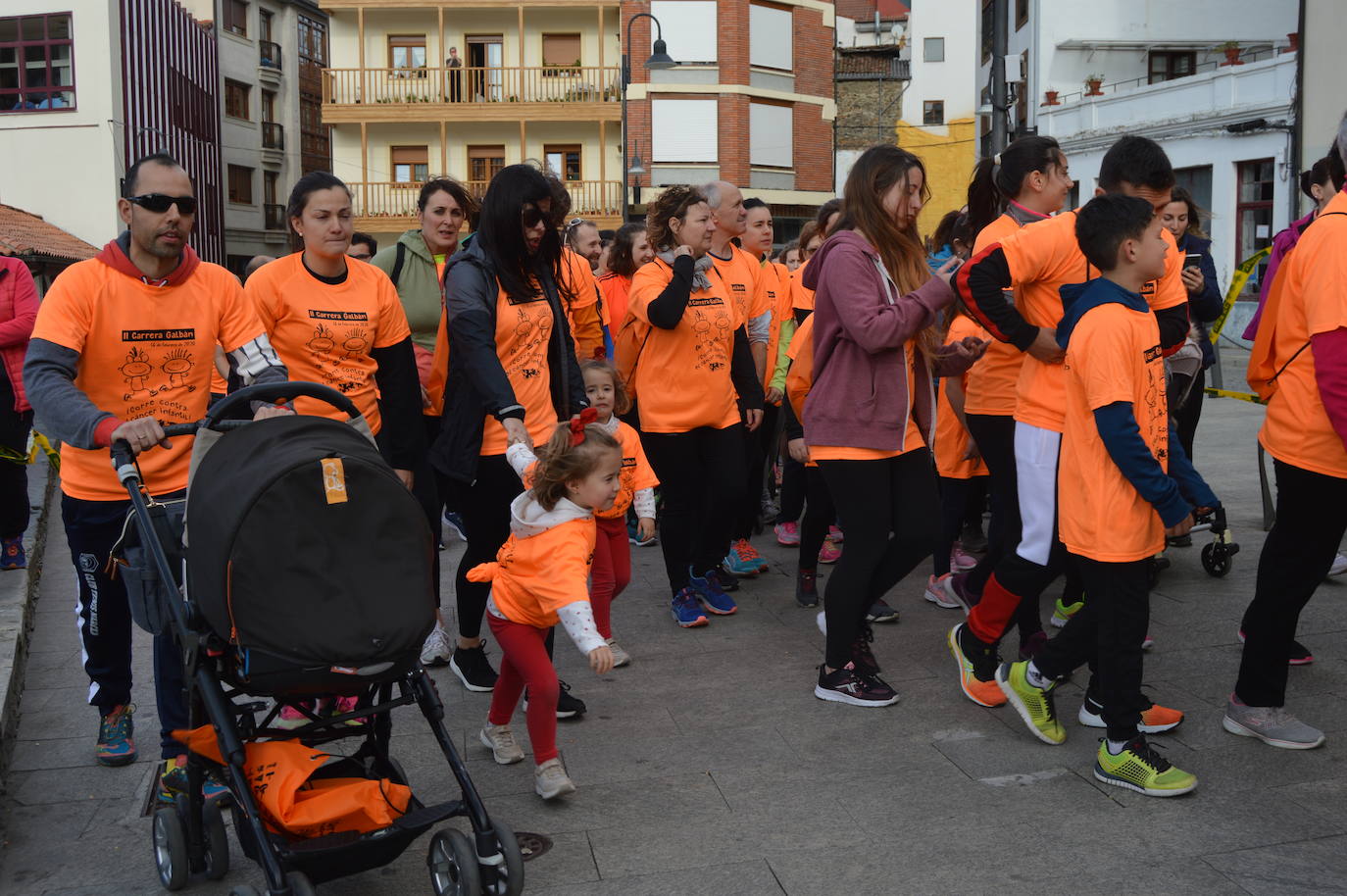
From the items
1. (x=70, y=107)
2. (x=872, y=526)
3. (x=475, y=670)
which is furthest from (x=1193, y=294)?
(x=70, y=107)

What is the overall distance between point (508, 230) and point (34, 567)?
4480 mm

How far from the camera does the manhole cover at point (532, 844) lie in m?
3.90

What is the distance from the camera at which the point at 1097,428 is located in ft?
13.8

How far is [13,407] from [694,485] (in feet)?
13.4

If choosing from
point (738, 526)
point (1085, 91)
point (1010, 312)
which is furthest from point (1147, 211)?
point (1085, 91)

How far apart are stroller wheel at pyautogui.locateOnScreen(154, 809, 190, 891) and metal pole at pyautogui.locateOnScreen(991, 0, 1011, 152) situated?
1336 cm

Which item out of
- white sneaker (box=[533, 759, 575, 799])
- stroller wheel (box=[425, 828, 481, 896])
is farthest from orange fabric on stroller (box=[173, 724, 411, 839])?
white sneaker (box=[533, 759, 575, 799])

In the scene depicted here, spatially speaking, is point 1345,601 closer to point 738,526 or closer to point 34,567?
point 738,526

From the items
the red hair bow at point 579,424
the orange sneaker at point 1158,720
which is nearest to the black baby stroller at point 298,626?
the red hair bow at point 579,424

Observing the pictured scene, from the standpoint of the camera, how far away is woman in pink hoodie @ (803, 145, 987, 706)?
506cm

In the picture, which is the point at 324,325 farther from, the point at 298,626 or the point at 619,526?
the point at 298,626

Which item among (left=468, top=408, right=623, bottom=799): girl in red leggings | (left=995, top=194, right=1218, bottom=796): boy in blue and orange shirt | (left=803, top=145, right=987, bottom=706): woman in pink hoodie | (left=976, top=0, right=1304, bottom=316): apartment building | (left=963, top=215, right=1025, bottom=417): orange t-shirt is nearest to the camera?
(left=995, top=194, right=1218, bottom=796): boy in blue and orange shirt

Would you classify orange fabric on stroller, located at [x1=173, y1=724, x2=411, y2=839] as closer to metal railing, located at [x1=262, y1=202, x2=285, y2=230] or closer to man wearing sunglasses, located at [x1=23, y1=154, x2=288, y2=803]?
man wearing sunglasses, located at [x1=23, y1=154, x2=288, y2=803]

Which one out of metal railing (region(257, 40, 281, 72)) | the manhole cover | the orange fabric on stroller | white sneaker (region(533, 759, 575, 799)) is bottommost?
the manhole cover
